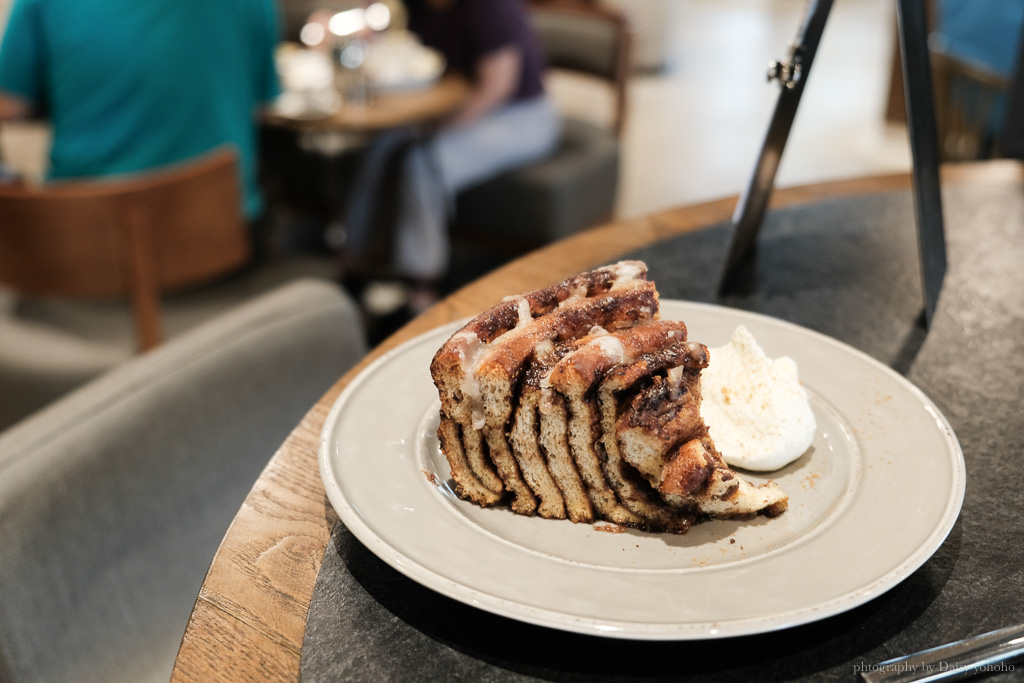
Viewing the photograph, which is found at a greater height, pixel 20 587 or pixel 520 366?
pixel 520 366

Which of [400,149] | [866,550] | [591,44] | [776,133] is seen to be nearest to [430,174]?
[400,149]

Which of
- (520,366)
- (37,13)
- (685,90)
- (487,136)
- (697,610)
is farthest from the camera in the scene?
(685,90)

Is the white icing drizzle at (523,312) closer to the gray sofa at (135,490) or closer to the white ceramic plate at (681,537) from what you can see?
the white ceramic plate at (681,537)

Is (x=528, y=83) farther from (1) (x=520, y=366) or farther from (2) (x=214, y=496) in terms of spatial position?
(1) (x=520, y=366)

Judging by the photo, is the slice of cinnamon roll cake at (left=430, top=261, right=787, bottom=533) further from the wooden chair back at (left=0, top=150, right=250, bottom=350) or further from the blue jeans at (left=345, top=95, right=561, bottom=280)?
the blue jeans at (left=345, top=95, right=561, bottom=280)

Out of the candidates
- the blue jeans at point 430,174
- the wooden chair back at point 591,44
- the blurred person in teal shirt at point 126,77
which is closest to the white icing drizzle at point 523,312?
the blurred person in teal shirt at point 126,77

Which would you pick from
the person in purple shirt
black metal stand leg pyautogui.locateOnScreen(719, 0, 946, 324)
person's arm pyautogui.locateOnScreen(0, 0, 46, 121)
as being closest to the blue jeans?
the person in purple shirt

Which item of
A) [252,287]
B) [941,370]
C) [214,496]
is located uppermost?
[941,370]

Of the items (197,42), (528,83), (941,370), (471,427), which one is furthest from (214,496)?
(528,83)
